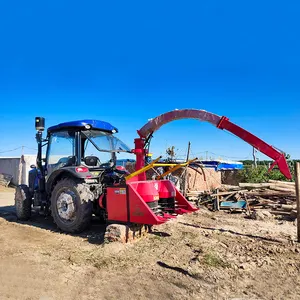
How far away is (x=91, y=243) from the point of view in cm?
602

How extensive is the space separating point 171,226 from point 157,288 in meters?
3.42

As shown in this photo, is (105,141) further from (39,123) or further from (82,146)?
(39,123)

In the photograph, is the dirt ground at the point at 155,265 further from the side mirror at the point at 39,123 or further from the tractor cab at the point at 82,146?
the side mirror at the point at 39,123

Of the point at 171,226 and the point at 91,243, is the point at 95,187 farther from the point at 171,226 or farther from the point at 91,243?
the point at 171,226

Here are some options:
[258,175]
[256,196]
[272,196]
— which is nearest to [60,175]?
[256,196]

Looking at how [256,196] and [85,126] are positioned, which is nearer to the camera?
[85,126]

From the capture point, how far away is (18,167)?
20.4 m

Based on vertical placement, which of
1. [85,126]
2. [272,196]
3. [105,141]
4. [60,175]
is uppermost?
[85,126]

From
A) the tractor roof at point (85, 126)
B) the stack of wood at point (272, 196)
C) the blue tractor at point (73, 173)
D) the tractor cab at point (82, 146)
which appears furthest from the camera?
the stack of wood at point (272, 196)

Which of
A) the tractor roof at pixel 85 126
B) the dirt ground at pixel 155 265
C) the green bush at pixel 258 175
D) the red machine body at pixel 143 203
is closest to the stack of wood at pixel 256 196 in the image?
the dirt ground at pixel 155 265

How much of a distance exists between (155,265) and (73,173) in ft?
9.75

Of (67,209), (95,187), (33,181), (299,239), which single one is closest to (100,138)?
(95,187)

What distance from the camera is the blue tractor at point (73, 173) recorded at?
6625 mm

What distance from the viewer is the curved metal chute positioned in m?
5.79
